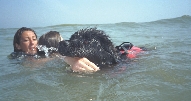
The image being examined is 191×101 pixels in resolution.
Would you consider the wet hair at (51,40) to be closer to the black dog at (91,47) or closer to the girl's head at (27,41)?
the girl's head at (27,41)

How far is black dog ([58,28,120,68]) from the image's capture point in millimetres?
2657

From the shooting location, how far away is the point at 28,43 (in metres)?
5.39

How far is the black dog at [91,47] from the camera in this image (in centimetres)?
266

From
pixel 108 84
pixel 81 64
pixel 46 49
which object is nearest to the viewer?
pixel 108 84

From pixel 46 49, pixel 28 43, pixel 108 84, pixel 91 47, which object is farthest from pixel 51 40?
pixel 108 84

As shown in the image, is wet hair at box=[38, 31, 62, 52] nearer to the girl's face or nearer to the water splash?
the water splash

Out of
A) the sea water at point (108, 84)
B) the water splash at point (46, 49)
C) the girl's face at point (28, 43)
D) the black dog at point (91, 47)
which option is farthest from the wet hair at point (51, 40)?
the black dog at point (91, 47)

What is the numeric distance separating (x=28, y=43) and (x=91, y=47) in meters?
3.14

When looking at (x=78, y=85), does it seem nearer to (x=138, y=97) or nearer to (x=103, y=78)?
(x=103, y=78)

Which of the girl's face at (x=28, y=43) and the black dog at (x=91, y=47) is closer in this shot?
the black dog at (x=91, y=47)

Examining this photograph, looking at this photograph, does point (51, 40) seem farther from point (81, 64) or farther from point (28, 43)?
point (81, 64)

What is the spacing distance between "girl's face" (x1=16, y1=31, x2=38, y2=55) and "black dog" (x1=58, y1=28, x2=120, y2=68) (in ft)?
9.44

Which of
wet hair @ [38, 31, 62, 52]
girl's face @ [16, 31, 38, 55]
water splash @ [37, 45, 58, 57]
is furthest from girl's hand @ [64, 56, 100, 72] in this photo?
girl's face @ [16, 31, 38, 55]

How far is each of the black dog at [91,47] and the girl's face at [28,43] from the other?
113 inches
